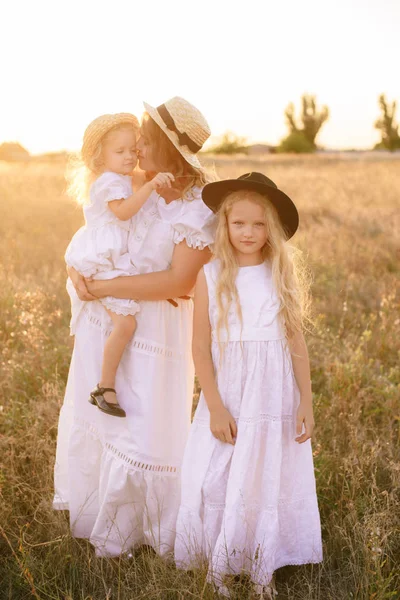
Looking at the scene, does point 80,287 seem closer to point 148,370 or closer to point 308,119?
point 148,370

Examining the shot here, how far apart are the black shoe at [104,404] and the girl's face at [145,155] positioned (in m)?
0.94

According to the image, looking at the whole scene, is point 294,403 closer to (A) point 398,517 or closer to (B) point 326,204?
(A) point 398,517

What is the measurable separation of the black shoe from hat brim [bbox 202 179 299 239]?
34.9 inches

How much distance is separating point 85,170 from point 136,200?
1.44 feet

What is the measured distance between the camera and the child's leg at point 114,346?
8.21 ft

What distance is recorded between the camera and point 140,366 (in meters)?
2.59

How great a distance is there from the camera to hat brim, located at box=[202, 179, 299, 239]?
2227 millimetres

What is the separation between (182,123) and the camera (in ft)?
7.63

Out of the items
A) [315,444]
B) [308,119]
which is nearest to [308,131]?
[308,119]

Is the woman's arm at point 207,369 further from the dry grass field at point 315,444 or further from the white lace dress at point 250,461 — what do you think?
the dry grass field at point 315,444

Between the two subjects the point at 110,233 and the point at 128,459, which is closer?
the point at 110,233

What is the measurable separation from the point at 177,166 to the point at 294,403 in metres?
1.05

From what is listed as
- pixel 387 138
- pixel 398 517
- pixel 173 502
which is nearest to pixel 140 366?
pixel 173 502

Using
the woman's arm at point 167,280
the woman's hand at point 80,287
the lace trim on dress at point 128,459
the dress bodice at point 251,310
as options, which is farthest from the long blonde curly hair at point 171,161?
the lace trim on dress at point 128,459
